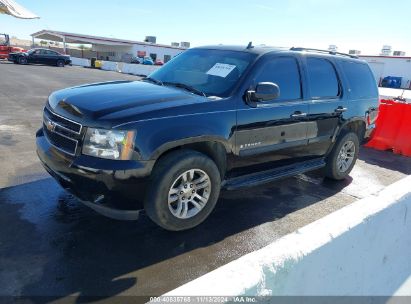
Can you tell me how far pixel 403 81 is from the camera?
40.4 meters

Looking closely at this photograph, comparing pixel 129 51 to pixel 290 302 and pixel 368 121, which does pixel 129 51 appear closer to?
pixel 368 121

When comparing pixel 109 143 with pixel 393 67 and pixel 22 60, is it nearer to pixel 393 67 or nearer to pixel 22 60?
pixel 22 60

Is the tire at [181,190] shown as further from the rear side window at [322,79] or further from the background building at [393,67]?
the background building at [393,67]

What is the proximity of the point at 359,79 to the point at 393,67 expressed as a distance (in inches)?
1645

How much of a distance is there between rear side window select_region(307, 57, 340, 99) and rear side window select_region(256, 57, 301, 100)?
11.9 inches

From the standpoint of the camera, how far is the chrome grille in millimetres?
3389

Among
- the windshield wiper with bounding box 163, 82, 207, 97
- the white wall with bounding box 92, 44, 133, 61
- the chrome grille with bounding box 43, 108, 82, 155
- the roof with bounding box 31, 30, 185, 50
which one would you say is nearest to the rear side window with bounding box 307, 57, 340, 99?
the windshield wiper with bounding box 163, 82, 207, 97

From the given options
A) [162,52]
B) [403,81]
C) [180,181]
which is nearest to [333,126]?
[180,181]

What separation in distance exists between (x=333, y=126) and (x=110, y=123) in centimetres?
347

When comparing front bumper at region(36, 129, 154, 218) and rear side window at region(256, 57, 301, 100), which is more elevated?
rear side window at region(256, 57, 301, 100)

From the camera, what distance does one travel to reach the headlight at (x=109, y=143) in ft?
10.5

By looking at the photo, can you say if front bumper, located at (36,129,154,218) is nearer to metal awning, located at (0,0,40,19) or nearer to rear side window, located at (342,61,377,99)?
rear side window, located at (342,61,377,99)

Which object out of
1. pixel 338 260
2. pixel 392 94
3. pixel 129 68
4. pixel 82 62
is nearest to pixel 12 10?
pixel 129 68

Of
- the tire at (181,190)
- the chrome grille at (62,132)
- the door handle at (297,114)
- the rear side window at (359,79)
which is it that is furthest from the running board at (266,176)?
the chrome grille at (62,132)
